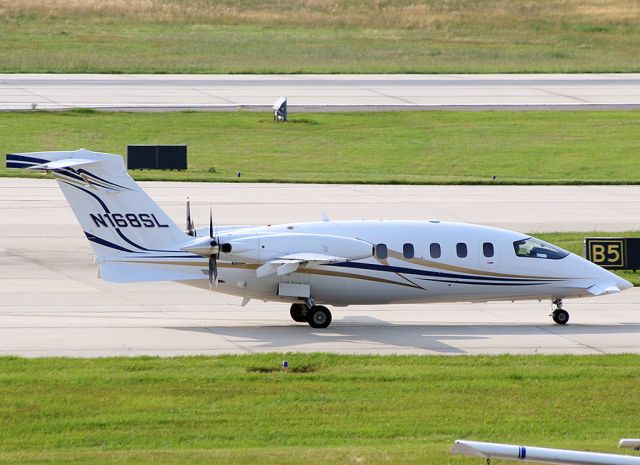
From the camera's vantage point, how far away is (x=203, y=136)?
70.7 m

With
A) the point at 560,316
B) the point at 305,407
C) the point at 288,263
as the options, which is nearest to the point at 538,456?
the point at 305,407

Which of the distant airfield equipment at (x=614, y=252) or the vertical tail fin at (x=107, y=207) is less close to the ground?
the vertical tail fin at (x=107, y=207)

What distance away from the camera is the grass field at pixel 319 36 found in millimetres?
98062

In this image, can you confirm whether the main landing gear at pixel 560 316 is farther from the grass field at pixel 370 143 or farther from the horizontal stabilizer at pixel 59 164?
the grass field at pixel 370 143

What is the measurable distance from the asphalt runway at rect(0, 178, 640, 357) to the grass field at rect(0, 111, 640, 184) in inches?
386

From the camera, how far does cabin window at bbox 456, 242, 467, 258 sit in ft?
107

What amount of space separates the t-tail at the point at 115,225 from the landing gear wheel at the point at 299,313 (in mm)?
2985

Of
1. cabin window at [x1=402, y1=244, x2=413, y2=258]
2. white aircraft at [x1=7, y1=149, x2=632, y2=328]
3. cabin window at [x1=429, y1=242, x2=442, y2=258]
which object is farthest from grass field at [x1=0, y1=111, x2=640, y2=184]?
cabin window at [x1=402, y1=244, x2=413, y2=258]

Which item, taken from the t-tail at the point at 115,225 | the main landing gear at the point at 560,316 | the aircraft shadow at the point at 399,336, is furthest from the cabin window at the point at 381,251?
the main landing gear at the point at 560,316

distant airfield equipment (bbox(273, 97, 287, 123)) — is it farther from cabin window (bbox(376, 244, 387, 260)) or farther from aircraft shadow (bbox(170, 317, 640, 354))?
cabin window (bbox(376, 244, 387, 260))

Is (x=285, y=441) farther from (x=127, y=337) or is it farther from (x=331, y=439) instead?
(x=127, y=337)

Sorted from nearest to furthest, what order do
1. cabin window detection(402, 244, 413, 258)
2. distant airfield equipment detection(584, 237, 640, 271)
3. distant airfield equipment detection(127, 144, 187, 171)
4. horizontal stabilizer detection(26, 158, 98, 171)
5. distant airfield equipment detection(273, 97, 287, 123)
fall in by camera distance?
horizontal stabilizer detection(26, 158, 98, 171) < cabin window detection(402, 244, 413, 258) < distant airfield equipment detection(584, 237, 640, 271) < distant airfield equipment detection(127, 144, 187, 171) < distant airfield equipment detection(273, 97, 287, 123)

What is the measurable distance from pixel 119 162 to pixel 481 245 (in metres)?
9.64

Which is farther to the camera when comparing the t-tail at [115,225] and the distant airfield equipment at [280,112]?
the distant airfield equipment at [280,112]
